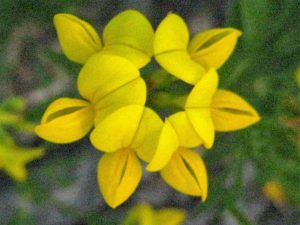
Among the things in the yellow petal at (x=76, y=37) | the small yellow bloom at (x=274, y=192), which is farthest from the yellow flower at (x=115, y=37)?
the small yellow bloom at (x=274, y=192)

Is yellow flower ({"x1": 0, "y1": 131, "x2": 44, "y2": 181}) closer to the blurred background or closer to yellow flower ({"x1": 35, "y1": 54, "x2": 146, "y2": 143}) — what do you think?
the blurred background

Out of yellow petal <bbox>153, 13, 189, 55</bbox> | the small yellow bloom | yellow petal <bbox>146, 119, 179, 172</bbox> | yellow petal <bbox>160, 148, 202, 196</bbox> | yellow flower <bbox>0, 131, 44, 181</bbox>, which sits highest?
yellow petal <bbox>153, 13, 189, 55</bbox>

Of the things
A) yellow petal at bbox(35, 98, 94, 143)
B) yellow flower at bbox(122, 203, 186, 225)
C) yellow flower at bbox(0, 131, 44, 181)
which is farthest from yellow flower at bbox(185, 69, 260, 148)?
yellow flower at bbox(0, 131, 44, 181)

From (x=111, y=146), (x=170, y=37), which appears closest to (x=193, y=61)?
(x=170, y=37)

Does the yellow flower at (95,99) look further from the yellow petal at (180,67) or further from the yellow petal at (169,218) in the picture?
the yellow petal at (169,218)

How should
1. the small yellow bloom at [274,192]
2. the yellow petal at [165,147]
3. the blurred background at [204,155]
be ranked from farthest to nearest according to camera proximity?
the small yellow bloom at [274,192] → the blurred background at [204,155] → the yellow petal at [165,147]
